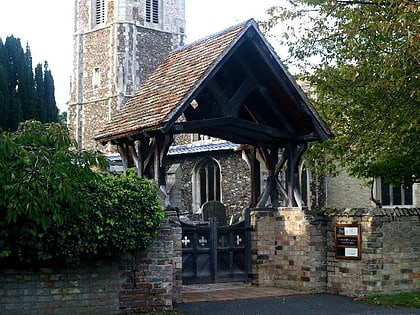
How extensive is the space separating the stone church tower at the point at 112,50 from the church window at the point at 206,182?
50.0 feet

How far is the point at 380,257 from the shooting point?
1323cm

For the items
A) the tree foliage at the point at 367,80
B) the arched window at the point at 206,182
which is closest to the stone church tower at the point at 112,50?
the arched window at the point at 206,182

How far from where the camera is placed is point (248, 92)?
14.2 meters

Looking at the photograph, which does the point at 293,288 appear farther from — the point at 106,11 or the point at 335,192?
the point at 106,11

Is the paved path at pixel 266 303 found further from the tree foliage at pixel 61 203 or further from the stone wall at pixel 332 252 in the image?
the tree foliage at pixel 61 203

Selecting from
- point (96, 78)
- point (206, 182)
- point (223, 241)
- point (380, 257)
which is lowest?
point (380, 257)

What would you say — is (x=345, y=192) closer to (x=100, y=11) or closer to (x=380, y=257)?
(x=380, y=257)

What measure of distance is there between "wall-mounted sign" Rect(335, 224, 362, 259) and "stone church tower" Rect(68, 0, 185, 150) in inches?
1422

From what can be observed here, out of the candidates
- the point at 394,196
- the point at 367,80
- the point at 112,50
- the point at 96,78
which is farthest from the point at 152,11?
the point at 367,80

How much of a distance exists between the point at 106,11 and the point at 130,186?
1653 inches

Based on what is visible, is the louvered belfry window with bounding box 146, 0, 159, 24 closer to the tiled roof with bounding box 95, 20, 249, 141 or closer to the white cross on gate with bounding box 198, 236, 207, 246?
the tiled roof with bounding box 95, 20, 249, 141

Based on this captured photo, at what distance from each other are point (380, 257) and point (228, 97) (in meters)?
4.49

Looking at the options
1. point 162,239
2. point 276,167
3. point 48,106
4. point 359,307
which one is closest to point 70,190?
point 162,239

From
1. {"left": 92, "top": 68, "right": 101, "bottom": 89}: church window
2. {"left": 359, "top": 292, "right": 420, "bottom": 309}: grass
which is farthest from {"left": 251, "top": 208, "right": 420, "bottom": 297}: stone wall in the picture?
{"left": 92, "top": 68, "right": 101, "bottom": 89}: church window
